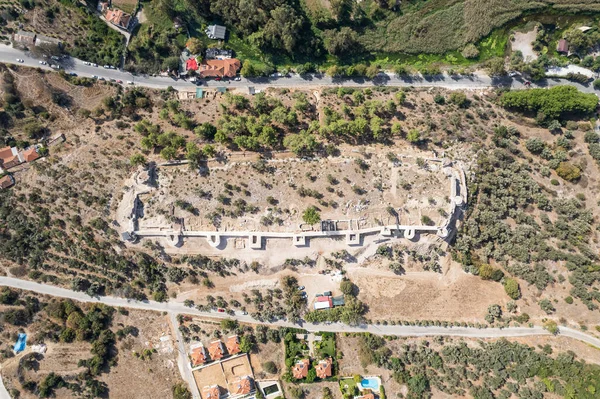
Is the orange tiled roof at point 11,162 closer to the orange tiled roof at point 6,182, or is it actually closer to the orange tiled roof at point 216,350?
the orange tiled roof at point 6,182

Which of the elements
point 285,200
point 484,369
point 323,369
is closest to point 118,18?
point 285,200

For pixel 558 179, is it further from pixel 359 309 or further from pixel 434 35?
pixel 359 309

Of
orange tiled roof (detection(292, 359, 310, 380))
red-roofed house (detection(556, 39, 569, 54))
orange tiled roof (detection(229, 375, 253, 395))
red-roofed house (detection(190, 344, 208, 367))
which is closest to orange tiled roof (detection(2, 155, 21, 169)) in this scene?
red-roofed house (detection(190, 344, 208, 367))

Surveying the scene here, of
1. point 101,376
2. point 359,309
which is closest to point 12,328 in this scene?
point 101,376

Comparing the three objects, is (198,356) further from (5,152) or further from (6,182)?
(5,152)

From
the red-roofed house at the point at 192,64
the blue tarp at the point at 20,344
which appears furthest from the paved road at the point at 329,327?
the red-roofed house at the point at 192,64

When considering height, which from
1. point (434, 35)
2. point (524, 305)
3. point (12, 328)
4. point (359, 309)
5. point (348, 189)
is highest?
point (434, 35)
